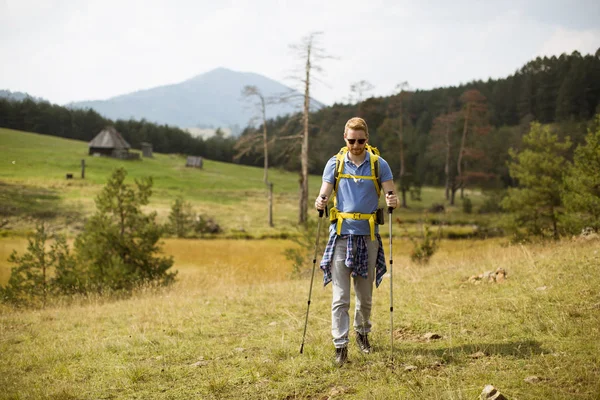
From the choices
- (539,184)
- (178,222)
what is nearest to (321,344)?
(539,184)

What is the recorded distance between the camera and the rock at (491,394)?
12.1 feet

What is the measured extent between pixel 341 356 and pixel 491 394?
1.70 meters

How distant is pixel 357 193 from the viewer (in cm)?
518

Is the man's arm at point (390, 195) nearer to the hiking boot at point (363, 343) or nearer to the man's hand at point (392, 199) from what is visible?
the man's hand at point (392, 199)

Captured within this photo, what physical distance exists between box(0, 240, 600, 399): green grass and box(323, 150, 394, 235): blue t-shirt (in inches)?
58.1

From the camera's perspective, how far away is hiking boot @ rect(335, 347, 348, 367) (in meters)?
5.01

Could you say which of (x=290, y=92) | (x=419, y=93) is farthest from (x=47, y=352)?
(x=419, y=93)

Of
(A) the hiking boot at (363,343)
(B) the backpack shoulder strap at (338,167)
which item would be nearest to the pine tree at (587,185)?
(A) the hiking boot at (363,343)

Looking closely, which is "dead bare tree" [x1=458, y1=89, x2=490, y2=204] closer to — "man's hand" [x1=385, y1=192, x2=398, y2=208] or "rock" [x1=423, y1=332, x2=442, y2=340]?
"rock" [x1=423, y1=332, x2=442, y2=340]

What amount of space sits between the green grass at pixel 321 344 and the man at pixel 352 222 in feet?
2.05

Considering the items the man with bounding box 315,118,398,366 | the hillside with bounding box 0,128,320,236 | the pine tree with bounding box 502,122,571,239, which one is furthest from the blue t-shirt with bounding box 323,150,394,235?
the hillside with bounding box 0,128,320,236

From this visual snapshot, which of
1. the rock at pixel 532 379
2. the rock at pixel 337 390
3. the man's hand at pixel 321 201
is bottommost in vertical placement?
the rock at pixel 337 390

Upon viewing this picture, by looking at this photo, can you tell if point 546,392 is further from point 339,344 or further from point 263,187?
point 263,187

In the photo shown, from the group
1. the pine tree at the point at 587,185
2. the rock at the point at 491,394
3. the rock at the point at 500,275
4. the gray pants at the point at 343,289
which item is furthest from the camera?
the pine tree at the point at 587,185
